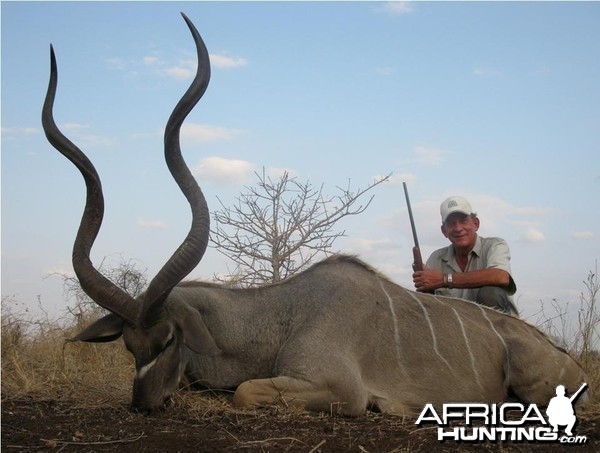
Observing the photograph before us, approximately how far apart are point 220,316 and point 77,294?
16.0 feet

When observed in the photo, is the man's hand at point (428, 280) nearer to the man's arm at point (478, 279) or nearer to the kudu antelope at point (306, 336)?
the man's arm at point (478, 279)

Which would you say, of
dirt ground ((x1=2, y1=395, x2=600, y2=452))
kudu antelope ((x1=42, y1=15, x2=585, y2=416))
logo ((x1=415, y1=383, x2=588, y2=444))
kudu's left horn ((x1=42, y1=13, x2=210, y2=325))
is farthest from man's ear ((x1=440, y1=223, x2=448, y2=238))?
kudu's left horn ((x1=42, y1=13, x2=210, y2=325))

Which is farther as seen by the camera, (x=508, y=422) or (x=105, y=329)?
(x=105, y=329)

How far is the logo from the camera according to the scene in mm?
3643

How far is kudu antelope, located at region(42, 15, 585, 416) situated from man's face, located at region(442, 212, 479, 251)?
923 millimetres

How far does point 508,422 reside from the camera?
4.00 m

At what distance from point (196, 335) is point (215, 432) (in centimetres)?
93

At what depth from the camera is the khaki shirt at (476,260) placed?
584 cm

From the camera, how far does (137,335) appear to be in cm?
434

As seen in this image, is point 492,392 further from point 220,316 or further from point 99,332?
point 99,332

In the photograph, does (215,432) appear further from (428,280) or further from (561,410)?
(428,280)

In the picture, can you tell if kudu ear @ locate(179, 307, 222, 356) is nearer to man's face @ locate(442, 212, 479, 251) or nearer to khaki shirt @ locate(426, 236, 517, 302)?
khaki shirt @ locate(426, 236, 517, 302)

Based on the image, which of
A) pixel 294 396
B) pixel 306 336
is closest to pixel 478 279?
pixel 306 336

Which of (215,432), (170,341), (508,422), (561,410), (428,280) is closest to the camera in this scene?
(215,432)
